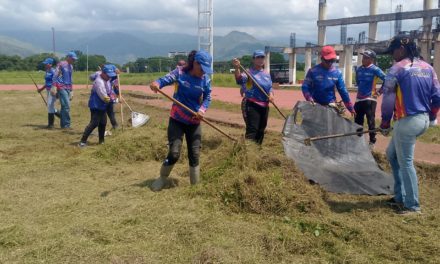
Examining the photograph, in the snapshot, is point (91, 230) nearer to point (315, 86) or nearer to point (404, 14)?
point (315, 86)

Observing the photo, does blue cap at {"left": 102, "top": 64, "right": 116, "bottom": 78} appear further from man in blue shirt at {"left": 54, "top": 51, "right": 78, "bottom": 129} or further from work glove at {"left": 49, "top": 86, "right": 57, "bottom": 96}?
work glove at {"left": 49, "top": 86, "right": 57, "bottom": 96}

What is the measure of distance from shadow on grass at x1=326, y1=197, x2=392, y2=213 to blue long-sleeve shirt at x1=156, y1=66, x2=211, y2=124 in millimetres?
1802

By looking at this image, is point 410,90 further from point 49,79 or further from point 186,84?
point 49,79

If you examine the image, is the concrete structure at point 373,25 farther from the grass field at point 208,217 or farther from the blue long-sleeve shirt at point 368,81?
the grass field at point 208,217

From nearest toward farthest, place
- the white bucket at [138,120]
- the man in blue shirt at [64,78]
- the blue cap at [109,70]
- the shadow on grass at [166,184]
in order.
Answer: the shadow on grass at [166,184] → the blue cap at [109,70] → the white bucket at [138,120] → the man in blue shirt at [64,78]

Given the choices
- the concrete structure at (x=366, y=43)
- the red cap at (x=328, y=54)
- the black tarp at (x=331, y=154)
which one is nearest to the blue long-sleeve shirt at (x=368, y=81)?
the black tarp at (x=331, y=154)

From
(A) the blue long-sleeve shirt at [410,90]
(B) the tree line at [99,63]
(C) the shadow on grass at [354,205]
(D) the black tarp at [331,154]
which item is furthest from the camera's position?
(B) the tree line at [99,63]

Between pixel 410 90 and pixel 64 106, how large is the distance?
8.41m

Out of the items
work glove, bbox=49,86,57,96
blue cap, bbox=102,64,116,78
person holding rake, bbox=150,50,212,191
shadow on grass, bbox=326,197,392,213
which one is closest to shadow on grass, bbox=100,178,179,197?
person holding rake, bbox=150,50,212,191

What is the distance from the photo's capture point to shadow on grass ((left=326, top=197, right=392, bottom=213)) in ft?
16.1

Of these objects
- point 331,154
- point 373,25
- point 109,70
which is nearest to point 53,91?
point 109,70

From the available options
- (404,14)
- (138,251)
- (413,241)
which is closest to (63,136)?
(138,251)

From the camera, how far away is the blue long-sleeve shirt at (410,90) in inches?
178

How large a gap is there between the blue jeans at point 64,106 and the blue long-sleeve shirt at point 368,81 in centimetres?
663
